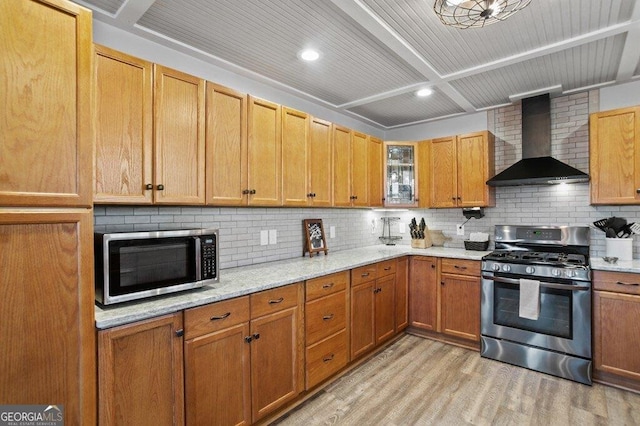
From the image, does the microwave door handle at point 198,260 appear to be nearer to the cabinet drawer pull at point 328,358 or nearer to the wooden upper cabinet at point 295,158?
the wooden upper cabinet at point 295,158

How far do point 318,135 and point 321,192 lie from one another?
0.55 metres

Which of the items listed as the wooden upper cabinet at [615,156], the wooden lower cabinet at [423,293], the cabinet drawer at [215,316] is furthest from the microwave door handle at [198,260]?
the wooden upper cabinet at [615,156]

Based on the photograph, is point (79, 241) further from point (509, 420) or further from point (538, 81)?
point (538, 81)

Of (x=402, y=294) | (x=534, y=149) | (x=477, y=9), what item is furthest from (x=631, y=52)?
(x=402, y=294)

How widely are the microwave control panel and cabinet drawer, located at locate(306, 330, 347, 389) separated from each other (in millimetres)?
992

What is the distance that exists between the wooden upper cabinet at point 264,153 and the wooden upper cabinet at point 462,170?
221 centimetres

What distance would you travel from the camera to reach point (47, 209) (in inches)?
50.6

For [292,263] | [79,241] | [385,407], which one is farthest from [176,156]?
[385,407]

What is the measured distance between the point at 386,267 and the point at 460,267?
80 centimetres

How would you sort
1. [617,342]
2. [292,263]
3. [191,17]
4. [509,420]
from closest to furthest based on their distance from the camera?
[191,17], [509,420], [617,342], [292,263]

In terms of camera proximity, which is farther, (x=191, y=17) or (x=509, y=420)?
(x=509, y=420)

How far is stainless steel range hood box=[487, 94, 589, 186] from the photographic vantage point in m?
3.25

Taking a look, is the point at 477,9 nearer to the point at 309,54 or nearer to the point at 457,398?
the point at 309,54

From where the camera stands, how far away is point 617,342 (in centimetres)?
263
